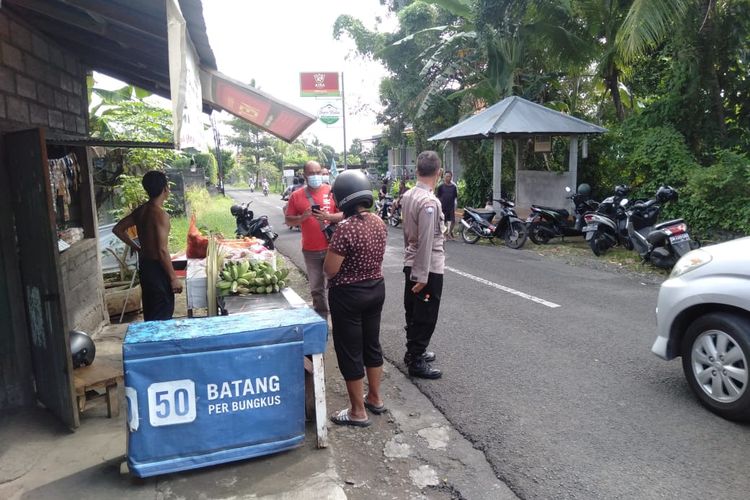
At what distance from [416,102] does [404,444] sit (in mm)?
17209

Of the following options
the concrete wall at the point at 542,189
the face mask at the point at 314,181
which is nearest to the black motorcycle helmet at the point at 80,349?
the face mask at the point at 314,181

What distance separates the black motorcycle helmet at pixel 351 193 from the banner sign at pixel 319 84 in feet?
50.6

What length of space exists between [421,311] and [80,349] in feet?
8.71

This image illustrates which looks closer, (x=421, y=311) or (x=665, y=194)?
(x=421, y=311)

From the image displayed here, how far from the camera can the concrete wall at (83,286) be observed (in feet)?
17.0

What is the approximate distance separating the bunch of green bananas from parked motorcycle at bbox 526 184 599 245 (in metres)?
8.49

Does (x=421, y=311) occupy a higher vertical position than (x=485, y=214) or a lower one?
lower

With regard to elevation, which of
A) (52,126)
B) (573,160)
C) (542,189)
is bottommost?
(542,189)

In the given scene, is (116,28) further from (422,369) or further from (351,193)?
(422,369)

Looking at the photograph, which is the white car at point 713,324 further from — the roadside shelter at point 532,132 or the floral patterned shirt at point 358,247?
the roadside shelter at point 532,132

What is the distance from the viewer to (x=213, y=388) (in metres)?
3.15

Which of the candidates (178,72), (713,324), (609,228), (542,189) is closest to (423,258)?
(713,324)

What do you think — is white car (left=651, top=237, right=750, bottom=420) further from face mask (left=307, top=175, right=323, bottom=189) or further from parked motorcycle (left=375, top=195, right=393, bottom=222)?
parked motorcycle (left=375, top=195, right=393, bottom=222)

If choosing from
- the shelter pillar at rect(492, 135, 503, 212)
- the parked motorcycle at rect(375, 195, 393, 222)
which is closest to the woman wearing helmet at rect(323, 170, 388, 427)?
the shelter pillar at rect(492, 135, 503, 212)
